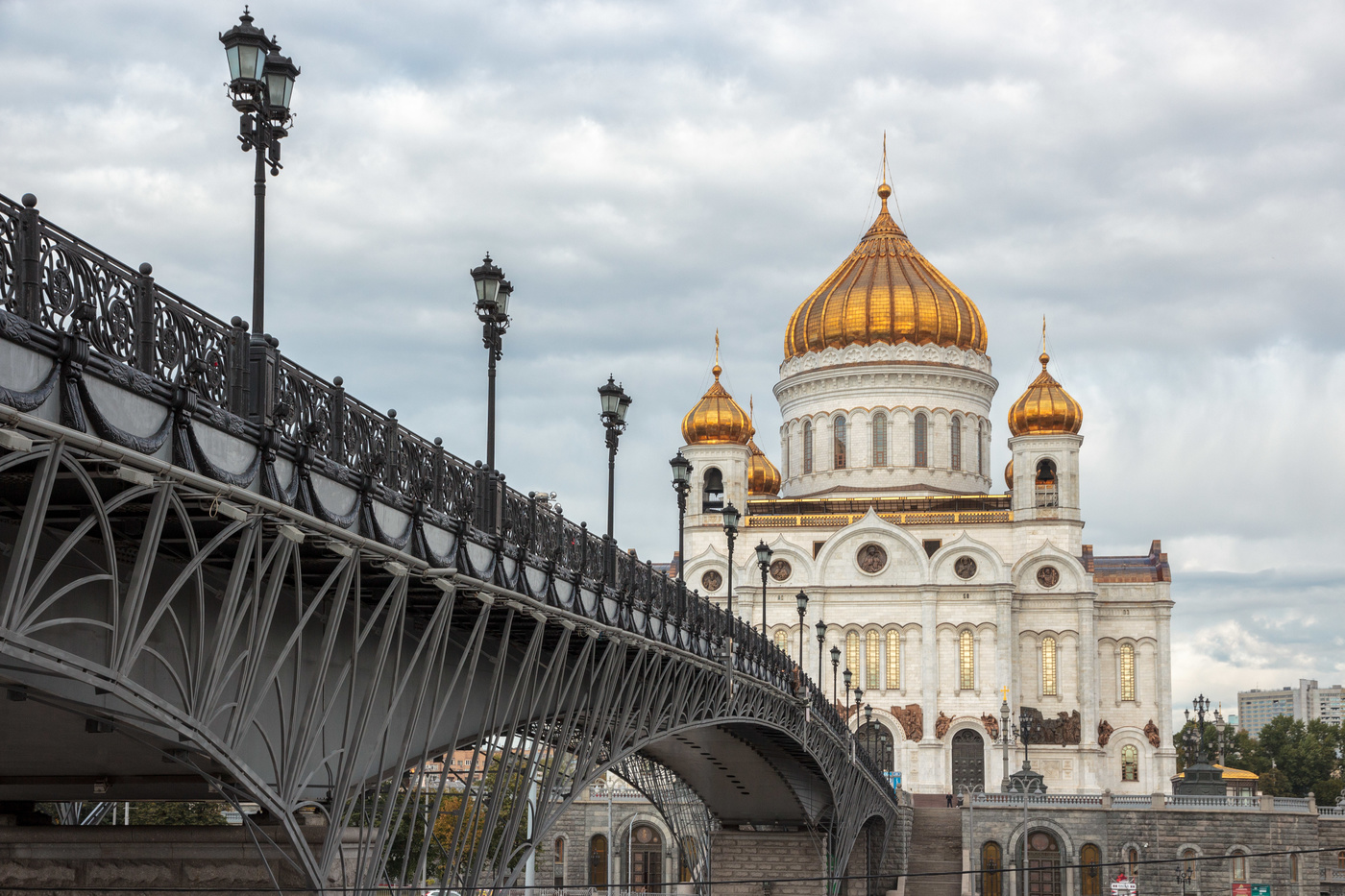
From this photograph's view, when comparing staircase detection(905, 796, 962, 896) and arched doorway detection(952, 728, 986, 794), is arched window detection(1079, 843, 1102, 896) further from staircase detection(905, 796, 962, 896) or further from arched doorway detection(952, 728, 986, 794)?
arched doorway detection(952, 728, 986, 794)

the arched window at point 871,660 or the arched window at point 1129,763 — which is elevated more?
the arched window at point 871,660

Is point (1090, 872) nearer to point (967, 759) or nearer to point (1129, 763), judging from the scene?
point (967, 759)

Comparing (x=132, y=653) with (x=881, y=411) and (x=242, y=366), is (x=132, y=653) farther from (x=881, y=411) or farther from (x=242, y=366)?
(x=881, y=411)

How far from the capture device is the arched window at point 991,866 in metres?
61.2

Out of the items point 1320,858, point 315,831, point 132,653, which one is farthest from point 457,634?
point 1320,858

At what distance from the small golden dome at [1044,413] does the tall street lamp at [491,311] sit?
2333 inches

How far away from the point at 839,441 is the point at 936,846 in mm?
24177

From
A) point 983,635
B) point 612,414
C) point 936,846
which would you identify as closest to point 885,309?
point 983,635

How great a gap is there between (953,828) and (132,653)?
186 ft

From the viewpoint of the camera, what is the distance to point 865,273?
84.1 metres

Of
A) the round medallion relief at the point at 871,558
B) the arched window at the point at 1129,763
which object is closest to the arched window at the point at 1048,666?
the arched window at the point at 1129,763

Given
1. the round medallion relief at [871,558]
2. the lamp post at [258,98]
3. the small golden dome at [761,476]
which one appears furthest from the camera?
the small golden dome at [761,476]

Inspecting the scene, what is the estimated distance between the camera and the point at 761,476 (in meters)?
86.3

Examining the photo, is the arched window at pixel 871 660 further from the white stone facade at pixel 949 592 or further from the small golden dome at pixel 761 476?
the small golden dome at pixel 761 476
